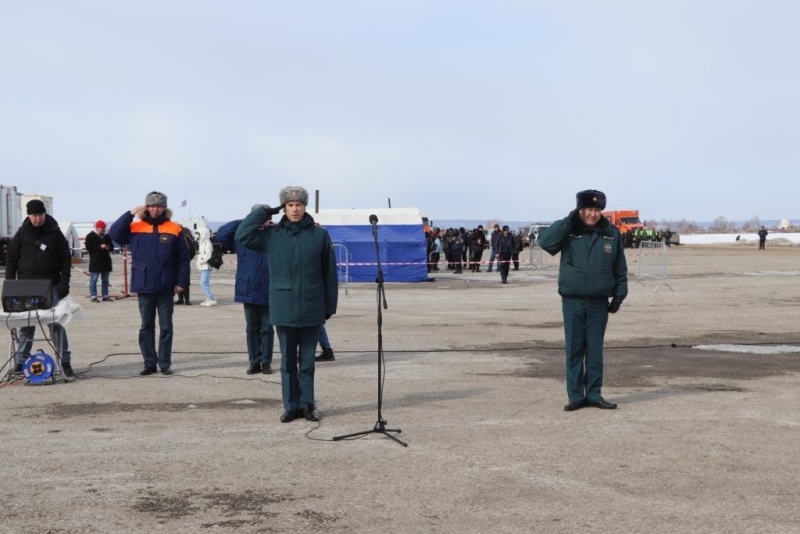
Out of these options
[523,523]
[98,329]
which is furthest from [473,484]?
[98,329]

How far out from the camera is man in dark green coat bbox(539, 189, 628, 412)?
8.62 m

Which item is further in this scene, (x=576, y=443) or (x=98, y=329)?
(x=98, y=329)

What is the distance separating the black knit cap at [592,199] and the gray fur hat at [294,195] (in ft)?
8.11

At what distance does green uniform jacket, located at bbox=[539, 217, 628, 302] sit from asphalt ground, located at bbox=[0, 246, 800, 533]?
1.09 meters

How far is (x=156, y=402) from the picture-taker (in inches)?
358

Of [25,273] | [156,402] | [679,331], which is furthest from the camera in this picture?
[679,331]

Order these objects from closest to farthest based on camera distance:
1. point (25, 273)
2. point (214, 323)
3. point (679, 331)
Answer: point (25, 273), point (679, 331), point (214, 323)

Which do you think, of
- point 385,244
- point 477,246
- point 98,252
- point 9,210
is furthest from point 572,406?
point 9,210

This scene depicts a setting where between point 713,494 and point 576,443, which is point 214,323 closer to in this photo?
point 576,443

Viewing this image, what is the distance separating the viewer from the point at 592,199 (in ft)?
28.2

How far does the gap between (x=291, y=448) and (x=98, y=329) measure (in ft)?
32.0

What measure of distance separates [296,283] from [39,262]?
143 inches

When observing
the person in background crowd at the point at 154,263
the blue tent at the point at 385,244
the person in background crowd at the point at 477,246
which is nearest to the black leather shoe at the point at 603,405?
the person in background crowd at the point at 154,263

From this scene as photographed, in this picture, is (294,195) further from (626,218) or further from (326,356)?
(626,218)
